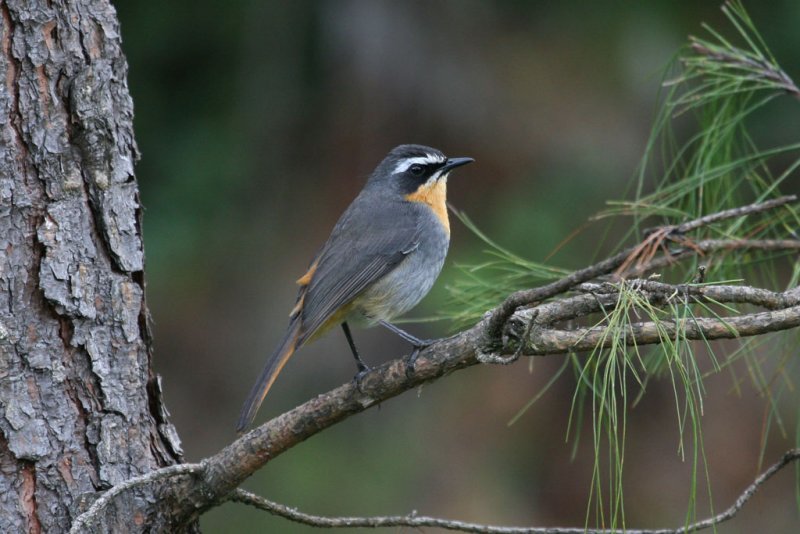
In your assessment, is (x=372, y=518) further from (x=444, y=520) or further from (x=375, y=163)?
(x=375, y=163)

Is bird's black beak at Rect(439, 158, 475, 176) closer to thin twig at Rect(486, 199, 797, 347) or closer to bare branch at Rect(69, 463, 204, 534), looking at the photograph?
thin twig at Rect(486, 199, 797, 347)

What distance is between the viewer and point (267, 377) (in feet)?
11.7

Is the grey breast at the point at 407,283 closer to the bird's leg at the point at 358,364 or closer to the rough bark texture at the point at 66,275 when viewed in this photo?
the bird's leg at the point at 358,364

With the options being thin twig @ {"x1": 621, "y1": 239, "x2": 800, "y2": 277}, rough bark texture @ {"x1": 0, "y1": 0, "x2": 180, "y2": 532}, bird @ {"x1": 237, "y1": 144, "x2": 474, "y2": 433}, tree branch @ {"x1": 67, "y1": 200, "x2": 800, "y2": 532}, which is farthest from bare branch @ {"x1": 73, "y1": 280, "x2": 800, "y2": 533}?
bird @ {"x1": 237, "y1": 144, "x2": 474, "y2": 433}

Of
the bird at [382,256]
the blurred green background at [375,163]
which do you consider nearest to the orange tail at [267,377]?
the bird at [382,256]

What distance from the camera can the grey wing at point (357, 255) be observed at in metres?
4.16

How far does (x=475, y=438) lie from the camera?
670 cm

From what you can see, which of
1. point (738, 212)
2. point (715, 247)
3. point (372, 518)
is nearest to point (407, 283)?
point (715, 247)

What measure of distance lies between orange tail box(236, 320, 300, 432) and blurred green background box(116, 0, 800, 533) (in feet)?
7.24

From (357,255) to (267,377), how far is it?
3.51ft

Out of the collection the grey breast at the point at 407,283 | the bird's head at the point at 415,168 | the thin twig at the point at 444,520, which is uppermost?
the bird's head at the point at 415,168

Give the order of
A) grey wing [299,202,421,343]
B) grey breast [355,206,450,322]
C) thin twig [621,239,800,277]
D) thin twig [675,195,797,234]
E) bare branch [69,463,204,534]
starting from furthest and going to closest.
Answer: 1. grey breast [355,206,450,322]
2. grey wing [299,202,421,343]
3. thin twig [621,239,800,277]
4. thin twig [675,195,797,234]
5. bare branch [69,463,204,534]

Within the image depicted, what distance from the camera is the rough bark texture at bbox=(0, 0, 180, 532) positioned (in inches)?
107

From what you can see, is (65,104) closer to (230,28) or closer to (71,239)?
(71,239)
